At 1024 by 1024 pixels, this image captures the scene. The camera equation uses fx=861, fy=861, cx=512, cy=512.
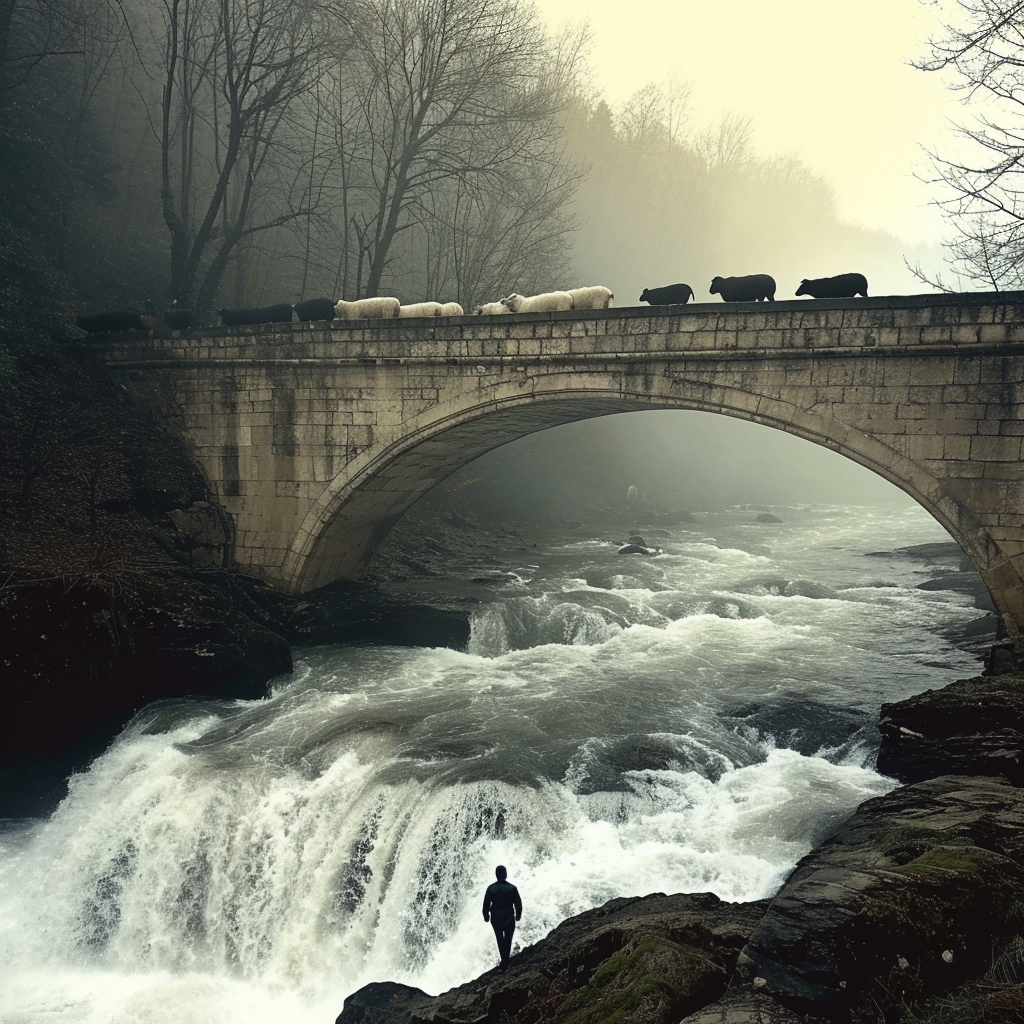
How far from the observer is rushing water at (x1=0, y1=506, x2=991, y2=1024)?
29.2 feet

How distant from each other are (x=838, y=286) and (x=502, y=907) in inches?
357

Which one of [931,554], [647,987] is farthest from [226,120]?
[647,987]

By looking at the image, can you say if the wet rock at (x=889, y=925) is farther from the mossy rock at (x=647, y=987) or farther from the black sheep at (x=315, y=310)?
the black sheep at (x=315, y=310)

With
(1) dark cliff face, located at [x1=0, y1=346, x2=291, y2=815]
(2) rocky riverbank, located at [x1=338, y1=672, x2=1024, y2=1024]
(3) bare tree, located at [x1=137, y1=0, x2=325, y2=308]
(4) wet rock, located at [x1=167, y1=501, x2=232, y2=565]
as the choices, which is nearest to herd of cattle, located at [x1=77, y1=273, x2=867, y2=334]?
(1) dark cliff face, located at [x1=0, y1=346, x2=291, y2=815]

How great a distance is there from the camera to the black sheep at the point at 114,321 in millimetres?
17047

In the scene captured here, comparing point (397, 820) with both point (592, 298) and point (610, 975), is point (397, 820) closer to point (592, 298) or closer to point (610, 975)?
point (610, 975)

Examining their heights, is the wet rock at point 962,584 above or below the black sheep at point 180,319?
below

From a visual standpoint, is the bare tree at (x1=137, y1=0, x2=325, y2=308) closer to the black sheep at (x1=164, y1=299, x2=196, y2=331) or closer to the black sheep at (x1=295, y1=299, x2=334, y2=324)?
the black sheep at (x1=164, y1=299, x2=196, y2=331)

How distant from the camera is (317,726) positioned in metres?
12.1

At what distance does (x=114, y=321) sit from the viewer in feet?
56.1

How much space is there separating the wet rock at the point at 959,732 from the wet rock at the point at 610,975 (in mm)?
3305

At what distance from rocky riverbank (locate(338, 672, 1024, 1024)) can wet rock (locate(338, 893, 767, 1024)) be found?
1 cm

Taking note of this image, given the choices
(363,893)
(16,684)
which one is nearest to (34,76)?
(16,684)

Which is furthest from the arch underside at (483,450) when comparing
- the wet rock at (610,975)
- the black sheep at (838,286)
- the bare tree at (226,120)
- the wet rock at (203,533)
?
the bare tree at (226,120)
